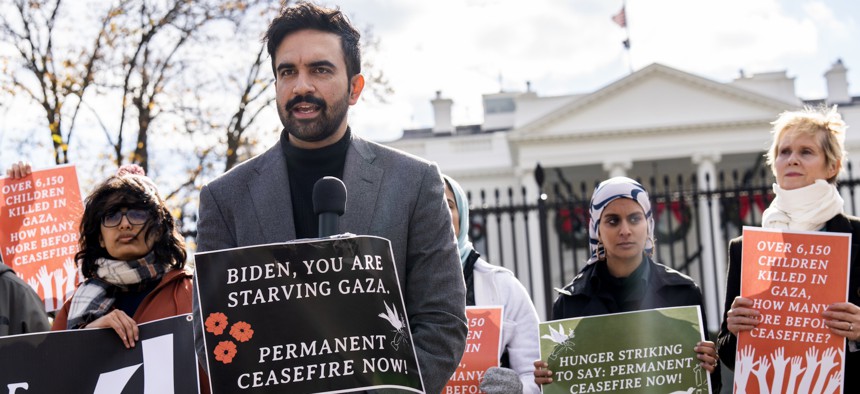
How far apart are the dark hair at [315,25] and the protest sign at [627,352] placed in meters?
1.64

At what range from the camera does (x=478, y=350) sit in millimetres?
4230

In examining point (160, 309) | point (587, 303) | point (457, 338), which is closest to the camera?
point (457, 338)

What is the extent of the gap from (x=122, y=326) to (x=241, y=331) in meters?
1.25

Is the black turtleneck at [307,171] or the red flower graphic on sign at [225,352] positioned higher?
the black turtleneck at [307,171]

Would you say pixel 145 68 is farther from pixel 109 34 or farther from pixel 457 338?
pixel 457 338

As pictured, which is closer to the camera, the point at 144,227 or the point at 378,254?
the point at 378,254

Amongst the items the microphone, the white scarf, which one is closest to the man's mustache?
the microphone

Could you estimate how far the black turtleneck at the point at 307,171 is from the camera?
2.69 meters

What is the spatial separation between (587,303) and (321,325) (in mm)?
2199

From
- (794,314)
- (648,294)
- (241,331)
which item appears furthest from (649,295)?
(241,331)

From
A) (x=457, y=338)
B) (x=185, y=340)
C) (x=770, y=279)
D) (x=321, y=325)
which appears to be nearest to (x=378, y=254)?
(x=321, y=325)

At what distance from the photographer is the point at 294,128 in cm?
259

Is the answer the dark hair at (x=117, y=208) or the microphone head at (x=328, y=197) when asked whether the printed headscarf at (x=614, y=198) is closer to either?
the dark hair at (x=117, y=208)

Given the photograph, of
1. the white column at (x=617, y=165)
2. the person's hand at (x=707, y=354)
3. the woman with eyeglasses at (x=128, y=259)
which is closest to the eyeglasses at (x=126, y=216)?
the woman with eyeglasses at (x=128, y=259)
